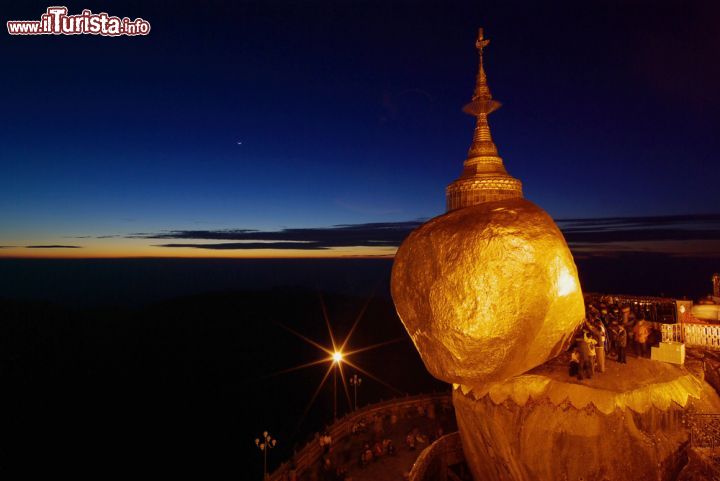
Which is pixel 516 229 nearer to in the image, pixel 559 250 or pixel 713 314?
pixel 559 250

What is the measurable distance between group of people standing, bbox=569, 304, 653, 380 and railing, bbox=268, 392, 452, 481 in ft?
32.1

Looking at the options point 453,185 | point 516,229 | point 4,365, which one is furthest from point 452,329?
point 4,365

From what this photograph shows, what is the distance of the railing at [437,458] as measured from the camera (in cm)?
1151

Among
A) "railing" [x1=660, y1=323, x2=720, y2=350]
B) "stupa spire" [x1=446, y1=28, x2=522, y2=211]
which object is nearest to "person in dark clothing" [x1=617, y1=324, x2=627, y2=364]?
"railing" [x1=660, y1=323, x2=720, y2=350]

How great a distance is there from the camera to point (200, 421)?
36.8 m

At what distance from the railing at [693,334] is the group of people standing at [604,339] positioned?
434 mm

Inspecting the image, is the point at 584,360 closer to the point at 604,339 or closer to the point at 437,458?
the point at 604,339

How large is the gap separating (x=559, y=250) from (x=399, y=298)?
348cm

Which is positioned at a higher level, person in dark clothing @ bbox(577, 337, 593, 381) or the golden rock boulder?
the golden rock boulder

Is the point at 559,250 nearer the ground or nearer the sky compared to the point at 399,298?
nearer the sky

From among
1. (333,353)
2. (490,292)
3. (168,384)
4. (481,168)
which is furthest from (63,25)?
(168,384)

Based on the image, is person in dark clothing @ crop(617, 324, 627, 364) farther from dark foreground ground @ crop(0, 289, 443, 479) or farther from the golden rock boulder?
dark foreground ground @ crop(0, 289, 443, 479)

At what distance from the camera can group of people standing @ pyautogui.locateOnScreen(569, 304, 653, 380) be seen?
800 centimetres

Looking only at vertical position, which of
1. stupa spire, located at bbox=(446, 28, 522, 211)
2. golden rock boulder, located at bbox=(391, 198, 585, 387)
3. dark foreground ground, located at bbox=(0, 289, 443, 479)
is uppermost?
stupa spire, located at bbox=(446, 28, 522, 211)
